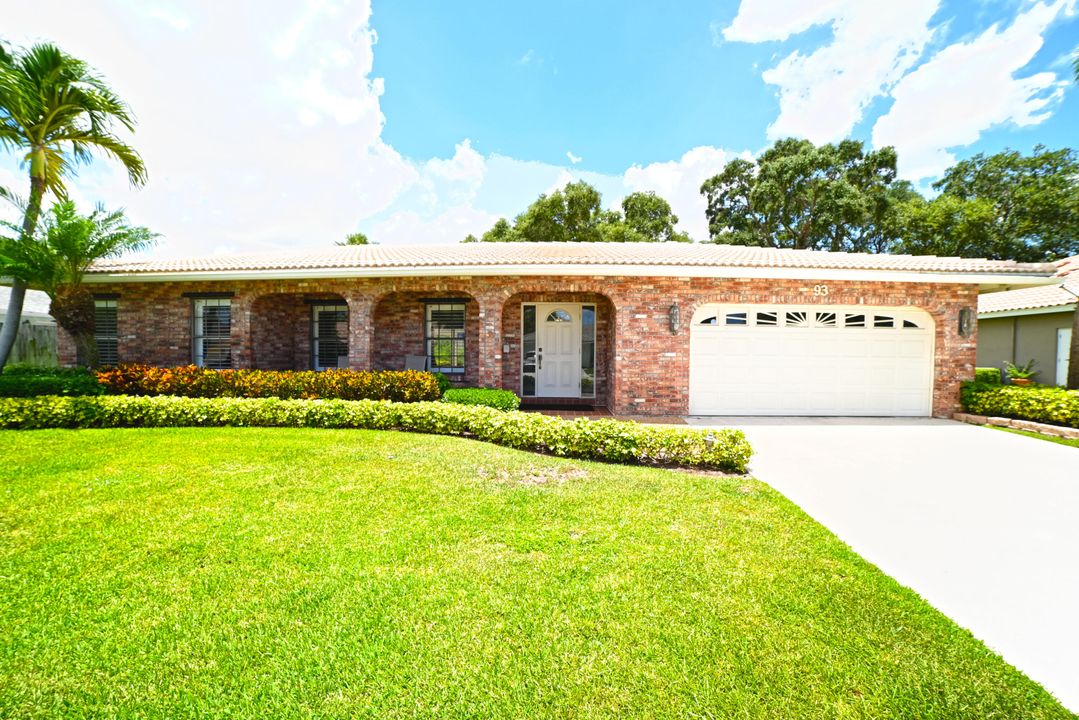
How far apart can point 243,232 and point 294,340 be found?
38.3 feet

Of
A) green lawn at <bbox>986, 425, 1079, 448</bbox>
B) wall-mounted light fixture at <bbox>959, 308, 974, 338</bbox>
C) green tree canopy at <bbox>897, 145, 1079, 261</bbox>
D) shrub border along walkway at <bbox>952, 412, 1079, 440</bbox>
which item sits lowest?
green lawn at <bbox>986, 425, 1079, 448</bbox>

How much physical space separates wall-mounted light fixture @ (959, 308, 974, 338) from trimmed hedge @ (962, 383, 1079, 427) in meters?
1.16

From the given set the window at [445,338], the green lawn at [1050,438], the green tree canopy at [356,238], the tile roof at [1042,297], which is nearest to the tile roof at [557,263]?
the window at [445,338]

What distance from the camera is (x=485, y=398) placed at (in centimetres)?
852

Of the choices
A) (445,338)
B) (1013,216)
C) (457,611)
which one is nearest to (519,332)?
(445,338)

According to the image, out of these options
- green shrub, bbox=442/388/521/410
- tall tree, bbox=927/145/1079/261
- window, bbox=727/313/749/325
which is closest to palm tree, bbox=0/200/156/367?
green shrub, bbox=442/388/521/410

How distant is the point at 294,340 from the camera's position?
12344mm

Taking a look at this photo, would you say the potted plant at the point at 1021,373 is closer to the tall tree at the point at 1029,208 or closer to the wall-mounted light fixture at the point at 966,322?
the wall-mounted light fixture at the point at 966,322

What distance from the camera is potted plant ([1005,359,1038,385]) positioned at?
11.1 meters

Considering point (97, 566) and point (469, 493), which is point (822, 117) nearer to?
point (469, 493)

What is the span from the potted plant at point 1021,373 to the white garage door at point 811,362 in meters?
3.34

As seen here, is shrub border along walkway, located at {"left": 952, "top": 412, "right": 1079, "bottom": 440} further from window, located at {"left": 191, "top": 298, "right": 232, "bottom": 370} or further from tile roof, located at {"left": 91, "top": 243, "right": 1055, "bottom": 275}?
window, located at {"left": 191, "top": 298, "right": 232, "bottom": 370}

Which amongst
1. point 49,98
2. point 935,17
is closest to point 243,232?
point 49,98

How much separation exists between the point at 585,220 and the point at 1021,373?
18547 mm
